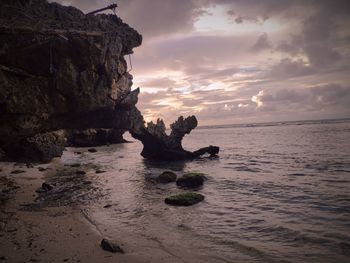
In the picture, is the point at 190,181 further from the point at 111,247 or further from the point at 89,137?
the point at 89,137

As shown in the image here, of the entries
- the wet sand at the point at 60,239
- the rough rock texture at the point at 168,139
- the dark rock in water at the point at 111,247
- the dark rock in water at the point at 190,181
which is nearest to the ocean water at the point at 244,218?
the wet sand at the point at 60,239

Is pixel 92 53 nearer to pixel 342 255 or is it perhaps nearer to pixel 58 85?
pixel 58 85

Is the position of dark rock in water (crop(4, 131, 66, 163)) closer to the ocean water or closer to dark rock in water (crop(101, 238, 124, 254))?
the ocean water

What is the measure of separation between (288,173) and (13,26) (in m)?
26.5

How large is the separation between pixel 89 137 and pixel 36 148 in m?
38.6

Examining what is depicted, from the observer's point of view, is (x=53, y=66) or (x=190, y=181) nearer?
(x=53, y=66)

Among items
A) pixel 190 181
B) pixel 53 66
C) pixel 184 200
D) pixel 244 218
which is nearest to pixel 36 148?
pixel 53 66

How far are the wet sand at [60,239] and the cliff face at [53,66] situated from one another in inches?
339

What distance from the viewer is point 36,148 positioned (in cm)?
3466

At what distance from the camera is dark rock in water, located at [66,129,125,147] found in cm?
7049

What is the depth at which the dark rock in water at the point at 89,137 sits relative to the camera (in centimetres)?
7049

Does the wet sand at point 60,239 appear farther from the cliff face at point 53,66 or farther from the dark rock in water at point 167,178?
the dark rock in water at point 167,178

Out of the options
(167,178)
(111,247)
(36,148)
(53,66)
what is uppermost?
(53,66)

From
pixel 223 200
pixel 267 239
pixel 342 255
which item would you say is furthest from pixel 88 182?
pixel 342 255
